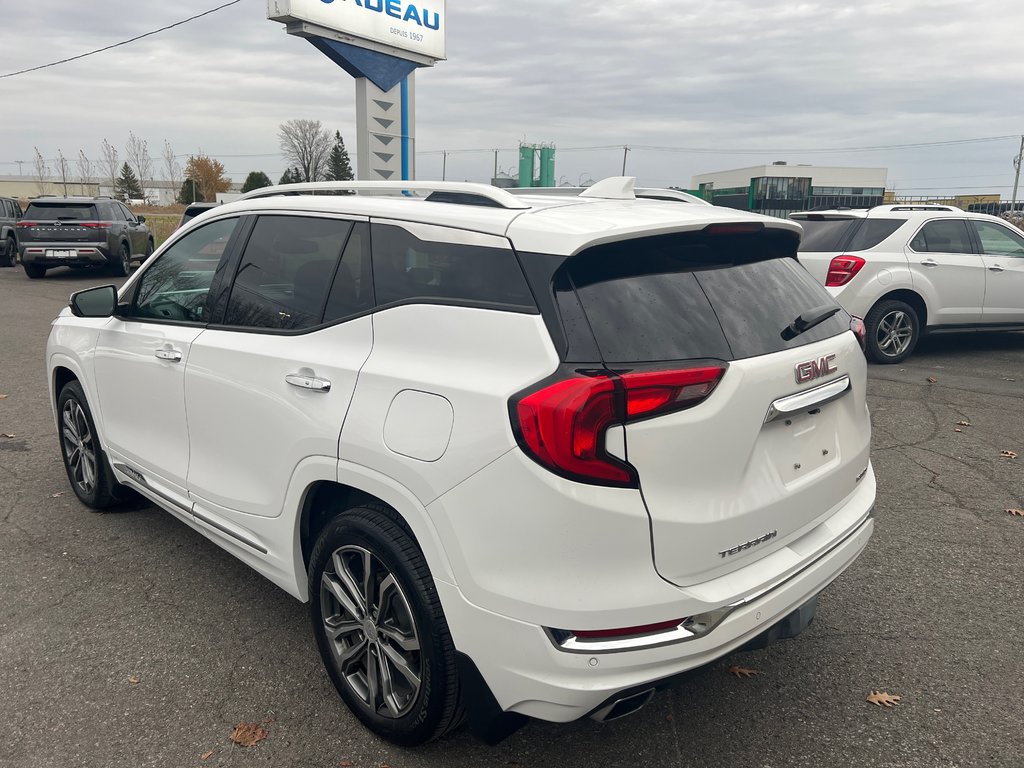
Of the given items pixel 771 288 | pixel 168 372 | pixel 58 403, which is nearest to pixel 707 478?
pixel 771 288

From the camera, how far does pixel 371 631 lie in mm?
2686

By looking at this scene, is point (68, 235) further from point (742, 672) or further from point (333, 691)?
point (742, 672)

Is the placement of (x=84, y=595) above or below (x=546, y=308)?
below

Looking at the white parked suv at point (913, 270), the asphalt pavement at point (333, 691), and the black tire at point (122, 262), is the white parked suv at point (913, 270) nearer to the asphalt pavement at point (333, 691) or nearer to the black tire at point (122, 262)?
the asphalt pavement at point (333, 691)

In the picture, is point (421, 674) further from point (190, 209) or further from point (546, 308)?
point (190, 209)

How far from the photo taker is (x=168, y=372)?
361 cm

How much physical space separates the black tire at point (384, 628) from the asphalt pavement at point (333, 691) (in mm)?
142

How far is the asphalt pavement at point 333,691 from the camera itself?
2.69 meters

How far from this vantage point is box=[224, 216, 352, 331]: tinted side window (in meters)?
2.96

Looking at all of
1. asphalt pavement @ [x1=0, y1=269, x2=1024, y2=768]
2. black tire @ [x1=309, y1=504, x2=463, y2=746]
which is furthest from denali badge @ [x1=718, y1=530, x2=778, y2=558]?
black tire @ [x1=309, y1=504, x2=463, y2=746]

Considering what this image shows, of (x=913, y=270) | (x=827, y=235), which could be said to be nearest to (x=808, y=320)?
(x=827, y=235)

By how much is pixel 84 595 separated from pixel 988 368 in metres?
9.32

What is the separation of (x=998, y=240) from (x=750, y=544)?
9305 mm

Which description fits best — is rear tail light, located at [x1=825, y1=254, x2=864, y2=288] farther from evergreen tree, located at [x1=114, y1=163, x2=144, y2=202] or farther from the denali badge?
evergreen tree, located at [x1=114, y1=163, x2=144, y2=202]
